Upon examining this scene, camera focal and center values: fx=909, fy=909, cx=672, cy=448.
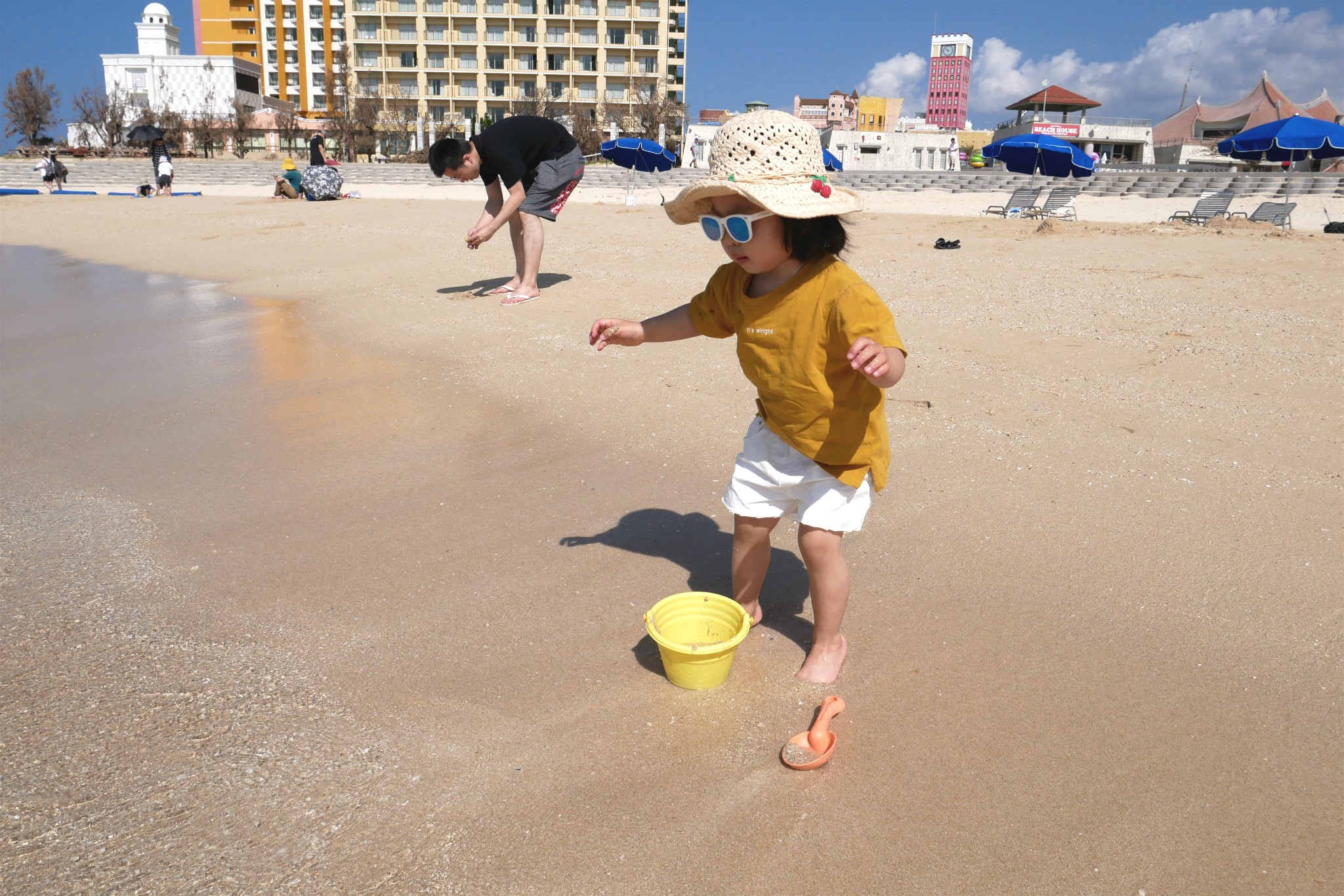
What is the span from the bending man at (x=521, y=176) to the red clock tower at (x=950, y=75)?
163 meters

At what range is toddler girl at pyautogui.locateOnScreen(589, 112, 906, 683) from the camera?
218cm

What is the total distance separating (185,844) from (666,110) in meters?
71.5

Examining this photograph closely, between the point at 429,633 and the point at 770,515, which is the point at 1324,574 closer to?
the point at 770,515

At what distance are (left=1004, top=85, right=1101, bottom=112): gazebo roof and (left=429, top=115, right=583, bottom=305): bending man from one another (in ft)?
234

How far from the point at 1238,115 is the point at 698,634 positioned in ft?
294

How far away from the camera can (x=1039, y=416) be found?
177 inches

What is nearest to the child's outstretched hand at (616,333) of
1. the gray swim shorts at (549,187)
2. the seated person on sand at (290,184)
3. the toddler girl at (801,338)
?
the toddler girl at (801,338)

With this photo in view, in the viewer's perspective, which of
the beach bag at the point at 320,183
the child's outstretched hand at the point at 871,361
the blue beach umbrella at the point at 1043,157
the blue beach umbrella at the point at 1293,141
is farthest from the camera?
the blue beach umbrella at the point at 1293,141

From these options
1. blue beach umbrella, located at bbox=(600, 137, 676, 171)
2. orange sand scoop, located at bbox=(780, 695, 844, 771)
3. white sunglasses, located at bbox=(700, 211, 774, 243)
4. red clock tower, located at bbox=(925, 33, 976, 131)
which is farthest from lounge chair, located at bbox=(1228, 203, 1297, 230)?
red clock tower, located at bbox=(925, 33, 976, 131)

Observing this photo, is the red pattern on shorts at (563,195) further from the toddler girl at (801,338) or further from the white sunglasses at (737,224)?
the white sunglasses at (737,224)

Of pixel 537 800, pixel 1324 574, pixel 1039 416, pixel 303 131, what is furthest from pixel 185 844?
pixel 303 131

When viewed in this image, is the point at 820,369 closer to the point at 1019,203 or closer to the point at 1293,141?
the point at 1019,203

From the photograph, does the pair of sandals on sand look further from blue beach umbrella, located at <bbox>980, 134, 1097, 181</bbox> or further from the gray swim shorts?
blue beach umbrella, located at <bbox>980, 134, 1097, 181</bbox>

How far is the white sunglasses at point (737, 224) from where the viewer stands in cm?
215
